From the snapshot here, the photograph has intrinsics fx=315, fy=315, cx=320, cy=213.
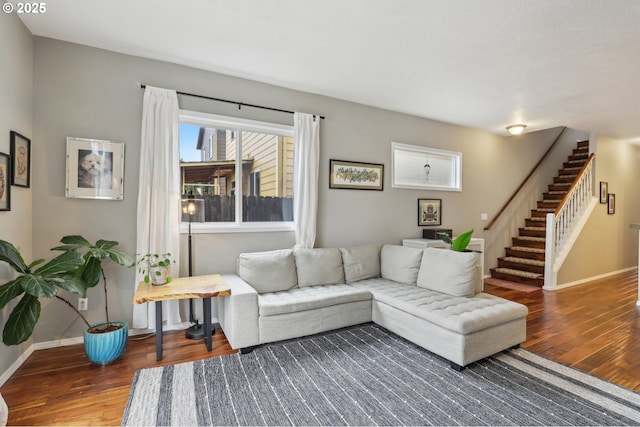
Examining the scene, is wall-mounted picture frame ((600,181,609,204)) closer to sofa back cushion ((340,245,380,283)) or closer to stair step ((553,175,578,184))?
stair step ((553,175,578,184))

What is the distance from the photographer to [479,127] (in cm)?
552

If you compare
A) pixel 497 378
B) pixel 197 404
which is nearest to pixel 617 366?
pixel 497 378

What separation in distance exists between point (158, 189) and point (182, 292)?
1108 millimetres

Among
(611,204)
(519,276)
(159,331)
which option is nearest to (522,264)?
(519,276)

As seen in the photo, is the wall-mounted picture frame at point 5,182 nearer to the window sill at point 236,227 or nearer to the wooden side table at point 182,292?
the wooden side table at point 182,292

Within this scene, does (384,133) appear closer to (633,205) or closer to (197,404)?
(197,404)

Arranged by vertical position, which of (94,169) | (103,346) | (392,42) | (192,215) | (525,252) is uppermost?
(392,42)

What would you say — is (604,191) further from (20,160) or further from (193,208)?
(20,160)

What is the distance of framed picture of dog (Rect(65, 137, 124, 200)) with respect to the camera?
2.86 metres

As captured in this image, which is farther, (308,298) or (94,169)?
(308,298)

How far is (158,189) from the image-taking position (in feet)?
10.2

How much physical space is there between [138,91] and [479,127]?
5181 millimetres

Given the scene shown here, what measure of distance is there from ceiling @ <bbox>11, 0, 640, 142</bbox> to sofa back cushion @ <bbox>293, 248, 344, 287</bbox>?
2000mm

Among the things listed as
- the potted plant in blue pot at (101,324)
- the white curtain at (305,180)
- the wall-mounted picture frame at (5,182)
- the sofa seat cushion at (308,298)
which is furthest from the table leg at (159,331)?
the white curtain at (305,180)
